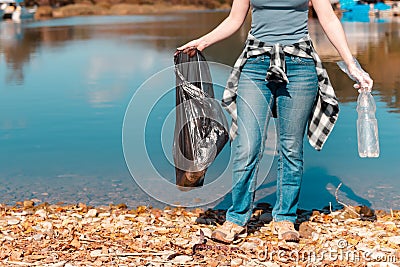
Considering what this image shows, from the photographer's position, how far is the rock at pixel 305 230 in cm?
403

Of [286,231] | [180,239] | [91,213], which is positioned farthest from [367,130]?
[91,213]

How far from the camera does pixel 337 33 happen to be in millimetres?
3846

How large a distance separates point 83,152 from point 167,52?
8.33m

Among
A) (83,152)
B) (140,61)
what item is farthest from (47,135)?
(140,61)

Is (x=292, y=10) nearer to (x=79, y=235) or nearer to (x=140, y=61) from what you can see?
(x=79, y=235)

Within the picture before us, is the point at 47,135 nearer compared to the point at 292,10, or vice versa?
the point at 292,10

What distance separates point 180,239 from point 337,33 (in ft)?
4.53

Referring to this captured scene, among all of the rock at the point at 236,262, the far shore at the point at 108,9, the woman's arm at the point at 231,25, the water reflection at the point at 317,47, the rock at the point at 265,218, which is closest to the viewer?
the rock at the point at 236,262

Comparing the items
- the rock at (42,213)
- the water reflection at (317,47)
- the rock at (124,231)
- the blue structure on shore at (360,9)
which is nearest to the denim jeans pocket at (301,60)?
the rock at (124,231)

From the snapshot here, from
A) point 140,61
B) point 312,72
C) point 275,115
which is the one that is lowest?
point 140,61

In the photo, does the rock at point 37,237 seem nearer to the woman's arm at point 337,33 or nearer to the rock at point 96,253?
the rock at point 96,253

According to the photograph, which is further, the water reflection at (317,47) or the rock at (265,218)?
the water reflection at (317,47)

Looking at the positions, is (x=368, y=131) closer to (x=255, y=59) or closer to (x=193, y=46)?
(x=255, y=59)

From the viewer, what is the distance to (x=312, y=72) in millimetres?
3850
